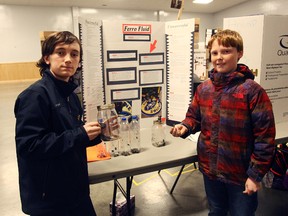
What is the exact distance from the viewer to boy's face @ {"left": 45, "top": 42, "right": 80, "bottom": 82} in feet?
3.60

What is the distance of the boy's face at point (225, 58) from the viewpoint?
1.22 m

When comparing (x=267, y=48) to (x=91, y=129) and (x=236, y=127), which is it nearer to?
(x=236, y=127)

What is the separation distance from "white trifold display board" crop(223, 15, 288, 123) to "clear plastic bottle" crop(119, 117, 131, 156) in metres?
1.03

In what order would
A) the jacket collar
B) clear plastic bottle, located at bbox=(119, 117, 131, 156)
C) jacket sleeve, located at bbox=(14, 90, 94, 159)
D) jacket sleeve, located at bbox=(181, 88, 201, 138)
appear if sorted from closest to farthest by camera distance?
jacket sleeve, located at bbox=(14, 90, 94, 159) → the jacket collar → jacket sleeve, located at bbox=(181, 88, 201, 138) → clear plastic bottle, located at bbox=(119, 117, 131, 156)

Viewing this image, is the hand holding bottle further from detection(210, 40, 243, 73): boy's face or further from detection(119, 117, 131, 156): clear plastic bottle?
detection(210, 40, 243, 73): boy's face

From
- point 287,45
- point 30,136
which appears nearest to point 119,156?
point 30,136

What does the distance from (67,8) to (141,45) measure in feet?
32.4

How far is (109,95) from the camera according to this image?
1805 mm

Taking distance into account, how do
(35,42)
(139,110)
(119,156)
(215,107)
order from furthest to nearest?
(35,42) < (139,110) < (119,156) < (215,107)

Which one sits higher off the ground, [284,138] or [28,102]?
[28,102]

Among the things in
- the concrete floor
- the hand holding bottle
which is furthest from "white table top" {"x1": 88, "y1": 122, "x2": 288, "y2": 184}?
the concrete floor

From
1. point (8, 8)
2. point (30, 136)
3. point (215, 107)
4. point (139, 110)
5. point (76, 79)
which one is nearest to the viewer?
point (30, 136)

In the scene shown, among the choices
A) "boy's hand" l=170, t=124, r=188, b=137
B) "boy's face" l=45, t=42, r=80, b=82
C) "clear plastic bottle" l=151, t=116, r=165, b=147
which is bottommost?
"clear plastic bottle" l=151, t=116, r=165, b=147

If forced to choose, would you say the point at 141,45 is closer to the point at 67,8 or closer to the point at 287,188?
the point at 287,188
